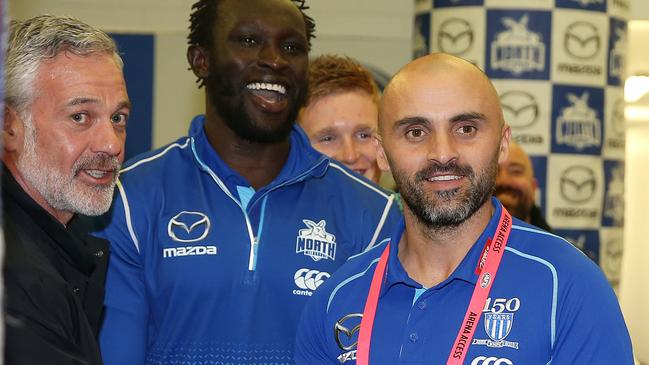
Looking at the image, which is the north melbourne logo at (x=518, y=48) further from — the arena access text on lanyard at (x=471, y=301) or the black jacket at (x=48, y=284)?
the black jacket at (x=48, y=284)

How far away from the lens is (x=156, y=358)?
2281 millimetres

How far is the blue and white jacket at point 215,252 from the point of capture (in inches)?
89.0

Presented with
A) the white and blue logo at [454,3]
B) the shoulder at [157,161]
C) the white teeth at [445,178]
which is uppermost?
the white and blue logo at [454,3]

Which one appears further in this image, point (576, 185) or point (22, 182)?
point (576, 185)

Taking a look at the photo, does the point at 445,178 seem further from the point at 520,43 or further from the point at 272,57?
the point at 520,43

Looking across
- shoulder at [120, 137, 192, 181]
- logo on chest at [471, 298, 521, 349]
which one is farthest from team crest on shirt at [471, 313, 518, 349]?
shoulder at [120, 137, 192, 181]

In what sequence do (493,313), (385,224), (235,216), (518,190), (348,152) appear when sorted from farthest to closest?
(518,190)
(348,152)
(385,224)
(235,216)
(493,313)

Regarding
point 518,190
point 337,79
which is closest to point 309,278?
point 337,79

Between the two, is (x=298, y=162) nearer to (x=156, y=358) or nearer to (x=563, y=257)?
(x=156, y=358)

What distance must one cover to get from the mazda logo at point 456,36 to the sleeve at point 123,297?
2.37 metres

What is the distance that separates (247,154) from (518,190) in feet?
5.04

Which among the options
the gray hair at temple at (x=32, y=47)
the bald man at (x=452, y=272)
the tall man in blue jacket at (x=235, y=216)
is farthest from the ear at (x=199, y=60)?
the bald man at (x=452, y=272)

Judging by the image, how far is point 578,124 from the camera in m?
4.30

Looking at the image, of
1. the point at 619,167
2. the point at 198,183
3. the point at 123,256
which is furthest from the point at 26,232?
the point at 619,167
